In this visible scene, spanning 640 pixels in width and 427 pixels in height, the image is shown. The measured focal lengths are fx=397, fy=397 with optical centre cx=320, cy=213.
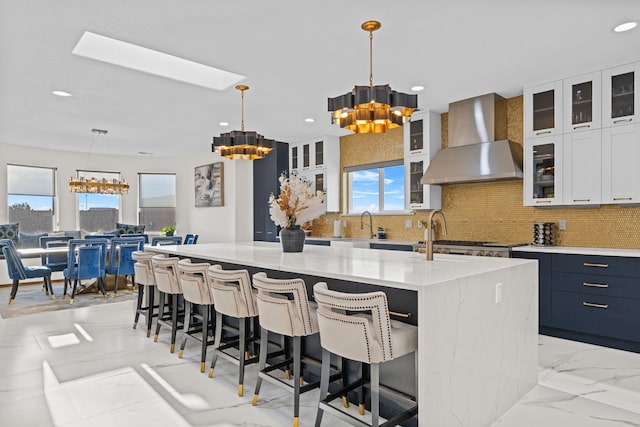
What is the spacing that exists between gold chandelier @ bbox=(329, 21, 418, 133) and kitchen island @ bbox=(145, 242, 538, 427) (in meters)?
1.00

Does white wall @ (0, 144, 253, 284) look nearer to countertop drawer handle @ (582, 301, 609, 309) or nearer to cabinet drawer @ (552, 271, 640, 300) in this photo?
cabinet drawer @ (552, 271, 640, 300)

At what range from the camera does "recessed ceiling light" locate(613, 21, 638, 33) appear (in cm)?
298

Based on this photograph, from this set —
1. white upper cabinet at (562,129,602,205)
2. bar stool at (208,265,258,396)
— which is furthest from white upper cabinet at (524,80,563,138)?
bar stool at (208,265,258,396)

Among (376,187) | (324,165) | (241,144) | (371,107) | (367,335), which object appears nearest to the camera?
(367,335)

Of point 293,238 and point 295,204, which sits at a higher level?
point 295,204

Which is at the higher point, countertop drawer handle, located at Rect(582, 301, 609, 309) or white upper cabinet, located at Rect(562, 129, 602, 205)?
white upper cabinet, located at Rect(562, 129, 602, 205)

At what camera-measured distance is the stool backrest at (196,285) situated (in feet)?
10.6

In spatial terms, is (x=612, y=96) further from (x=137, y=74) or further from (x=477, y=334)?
(x=137, y=74)

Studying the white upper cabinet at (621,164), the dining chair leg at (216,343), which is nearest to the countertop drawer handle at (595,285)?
the white upper cabinet at (621,164)

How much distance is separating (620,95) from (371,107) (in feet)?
9.05

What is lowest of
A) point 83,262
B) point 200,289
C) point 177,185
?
point 83,262

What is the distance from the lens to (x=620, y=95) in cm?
380

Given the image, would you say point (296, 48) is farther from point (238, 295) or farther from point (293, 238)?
point (238, 295)

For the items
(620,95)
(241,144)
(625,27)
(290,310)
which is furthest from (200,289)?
(620,95)
